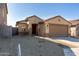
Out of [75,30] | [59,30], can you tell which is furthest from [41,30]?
[75,30]

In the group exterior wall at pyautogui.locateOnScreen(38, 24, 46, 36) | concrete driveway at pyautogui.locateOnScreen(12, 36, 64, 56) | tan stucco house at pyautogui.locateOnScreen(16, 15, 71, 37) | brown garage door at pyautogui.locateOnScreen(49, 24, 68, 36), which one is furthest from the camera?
exterior wall at pyautogui.locateOnScreen(38, 24, 46, 36)

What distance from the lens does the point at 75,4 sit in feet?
14.1

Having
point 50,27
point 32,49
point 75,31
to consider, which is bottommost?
point 32,49

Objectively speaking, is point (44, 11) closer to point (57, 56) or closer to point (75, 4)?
point (75, 4)

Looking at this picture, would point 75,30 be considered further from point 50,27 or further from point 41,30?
point 41,30

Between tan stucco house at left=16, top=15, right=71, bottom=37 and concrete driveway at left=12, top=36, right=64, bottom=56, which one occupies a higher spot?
tan stucco house at left=16, top=15, right=71, bottom=37

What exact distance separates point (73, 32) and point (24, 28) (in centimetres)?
166

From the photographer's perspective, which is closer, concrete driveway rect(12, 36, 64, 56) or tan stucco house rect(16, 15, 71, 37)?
concrete driveway rect(12, 36, 64, 56)

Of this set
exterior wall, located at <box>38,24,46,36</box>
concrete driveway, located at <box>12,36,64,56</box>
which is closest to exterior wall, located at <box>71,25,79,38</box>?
exterior wall, located at <box>38,24,46,36</box>

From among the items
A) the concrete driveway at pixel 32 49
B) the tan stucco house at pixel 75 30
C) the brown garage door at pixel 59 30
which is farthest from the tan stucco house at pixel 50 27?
the concrete driveway at pixel 32 49

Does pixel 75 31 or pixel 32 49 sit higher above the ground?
pixel 75 31

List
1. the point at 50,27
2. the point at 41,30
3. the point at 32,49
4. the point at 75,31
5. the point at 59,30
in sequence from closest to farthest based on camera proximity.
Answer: the point at 32,49 → the point at 59,30 → the point at 75,31 → the point at 50,27 → the point at 41,30

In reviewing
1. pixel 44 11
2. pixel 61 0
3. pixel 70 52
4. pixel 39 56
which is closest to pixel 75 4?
pixel 61 0

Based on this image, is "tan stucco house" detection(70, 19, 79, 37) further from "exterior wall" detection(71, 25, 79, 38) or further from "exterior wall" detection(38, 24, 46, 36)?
"exterior wall" detection(38, 24, 46, 36)
